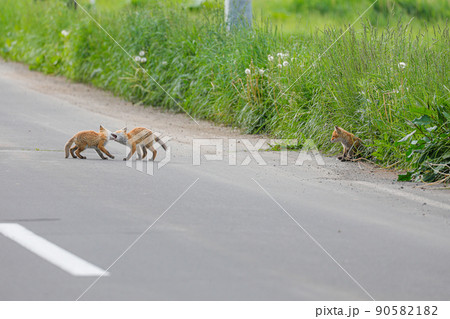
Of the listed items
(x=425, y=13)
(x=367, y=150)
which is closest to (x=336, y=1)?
(x=425, y=13)

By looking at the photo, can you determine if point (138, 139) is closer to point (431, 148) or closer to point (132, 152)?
point (132, 152)

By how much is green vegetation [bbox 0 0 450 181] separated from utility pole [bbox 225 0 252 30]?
30 centimetres

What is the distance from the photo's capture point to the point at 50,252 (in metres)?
5.95

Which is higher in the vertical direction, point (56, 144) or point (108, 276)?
point (108, 276)

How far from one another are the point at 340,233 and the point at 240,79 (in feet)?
21.1

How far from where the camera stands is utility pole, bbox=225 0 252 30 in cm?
1488

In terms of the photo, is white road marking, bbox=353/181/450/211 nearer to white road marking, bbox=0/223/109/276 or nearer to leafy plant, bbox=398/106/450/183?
leafy plant, bbox=398/106/450/183

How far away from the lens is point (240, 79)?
41.9 ft

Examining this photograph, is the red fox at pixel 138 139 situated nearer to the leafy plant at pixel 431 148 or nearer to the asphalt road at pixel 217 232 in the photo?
the asphalt road at pixel 217 232

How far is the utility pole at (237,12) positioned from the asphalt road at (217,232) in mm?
5508

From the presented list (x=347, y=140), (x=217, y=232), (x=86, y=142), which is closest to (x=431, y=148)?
(x=347, y=140)

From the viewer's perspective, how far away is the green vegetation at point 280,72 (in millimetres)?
9656

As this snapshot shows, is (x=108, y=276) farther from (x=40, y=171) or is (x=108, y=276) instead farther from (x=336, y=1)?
(x=336, y=1)

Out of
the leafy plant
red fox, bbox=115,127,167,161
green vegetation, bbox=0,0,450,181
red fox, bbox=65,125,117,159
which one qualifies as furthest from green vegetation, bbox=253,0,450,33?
the leafy plant
